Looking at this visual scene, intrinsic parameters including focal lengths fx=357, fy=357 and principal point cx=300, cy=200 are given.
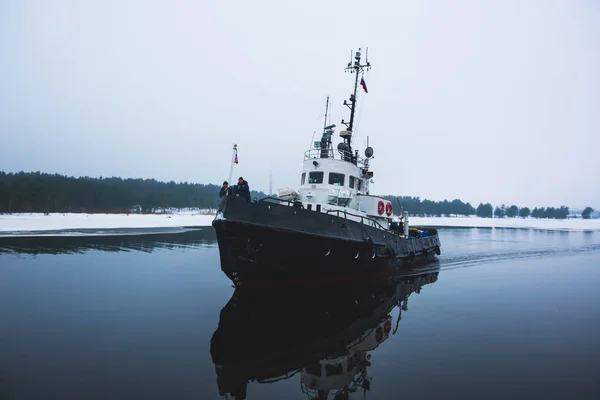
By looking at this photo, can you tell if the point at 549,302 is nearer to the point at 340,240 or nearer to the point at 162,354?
the point at 340,240

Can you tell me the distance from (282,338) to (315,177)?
9263mm

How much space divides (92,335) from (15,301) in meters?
4.60

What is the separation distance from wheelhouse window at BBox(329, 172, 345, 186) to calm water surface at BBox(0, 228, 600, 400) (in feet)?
15.7

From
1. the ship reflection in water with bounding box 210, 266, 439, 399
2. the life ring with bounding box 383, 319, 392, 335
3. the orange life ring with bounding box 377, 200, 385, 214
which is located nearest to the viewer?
the ship reflection in water with bounding box 210, 266, 439, 399

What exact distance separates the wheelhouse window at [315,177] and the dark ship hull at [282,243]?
11.2 ft

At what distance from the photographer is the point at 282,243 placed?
39.8 ft

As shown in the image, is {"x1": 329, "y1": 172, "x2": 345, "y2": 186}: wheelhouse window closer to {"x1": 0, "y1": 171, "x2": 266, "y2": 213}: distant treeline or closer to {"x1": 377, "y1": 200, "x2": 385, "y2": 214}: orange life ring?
{"x1": 377, "y1": 200, "x2": 385, "y2": 214}: orange life ring

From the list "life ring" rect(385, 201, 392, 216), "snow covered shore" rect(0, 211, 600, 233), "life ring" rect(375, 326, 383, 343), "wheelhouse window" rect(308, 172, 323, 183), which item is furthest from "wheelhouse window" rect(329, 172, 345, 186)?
"snow covered shore" rect(0, 211, 600, 233)

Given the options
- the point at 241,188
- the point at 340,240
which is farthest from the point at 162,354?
the point at 340,240

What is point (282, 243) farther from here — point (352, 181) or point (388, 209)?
point (388, 209)

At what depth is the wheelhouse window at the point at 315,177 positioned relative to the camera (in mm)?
16641

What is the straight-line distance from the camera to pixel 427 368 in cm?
709

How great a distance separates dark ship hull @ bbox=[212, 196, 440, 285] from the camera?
38.8 ft

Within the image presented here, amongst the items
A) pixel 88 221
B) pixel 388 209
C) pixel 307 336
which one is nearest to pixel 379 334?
pixel 307 336
